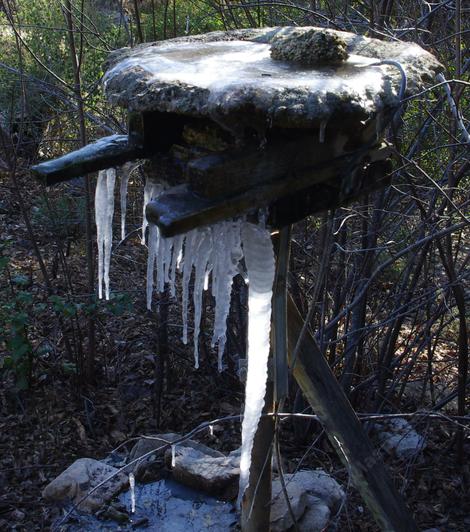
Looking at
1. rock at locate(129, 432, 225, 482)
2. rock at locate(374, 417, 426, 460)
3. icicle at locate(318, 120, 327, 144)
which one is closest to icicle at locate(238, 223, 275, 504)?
icicle at locate(318, 120, 327, 144)

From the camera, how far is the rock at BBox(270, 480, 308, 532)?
126 inches

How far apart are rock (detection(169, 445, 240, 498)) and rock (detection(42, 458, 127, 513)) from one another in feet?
1.04

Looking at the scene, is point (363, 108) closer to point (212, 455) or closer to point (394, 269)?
point (212, 455)

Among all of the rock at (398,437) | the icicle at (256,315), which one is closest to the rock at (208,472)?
the rock at (398,437)

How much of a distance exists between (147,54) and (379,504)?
65.2 inches

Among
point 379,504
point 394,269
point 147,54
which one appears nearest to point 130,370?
point 394,269

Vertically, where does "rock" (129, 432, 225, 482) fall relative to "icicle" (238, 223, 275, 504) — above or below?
below

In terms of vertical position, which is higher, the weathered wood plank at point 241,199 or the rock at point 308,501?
the weathered wood plank at point 241,199

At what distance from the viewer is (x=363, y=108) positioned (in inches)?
64.9

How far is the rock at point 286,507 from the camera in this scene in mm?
3205

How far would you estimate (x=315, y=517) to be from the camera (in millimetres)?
3307

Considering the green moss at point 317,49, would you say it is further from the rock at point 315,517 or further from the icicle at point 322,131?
the rock at point 315,517

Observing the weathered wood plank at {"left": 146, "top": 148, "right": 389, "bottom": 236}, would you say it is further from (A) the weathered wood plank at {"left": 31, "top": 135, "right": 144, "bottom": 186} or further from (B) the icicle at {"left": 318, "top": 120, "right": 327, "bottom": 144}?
(A) the weathered wood plank at {"left": 31, "top": 135, "right": 144, "bottom": 186}

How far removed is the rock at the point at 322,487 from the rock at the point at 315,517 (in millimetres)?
61
